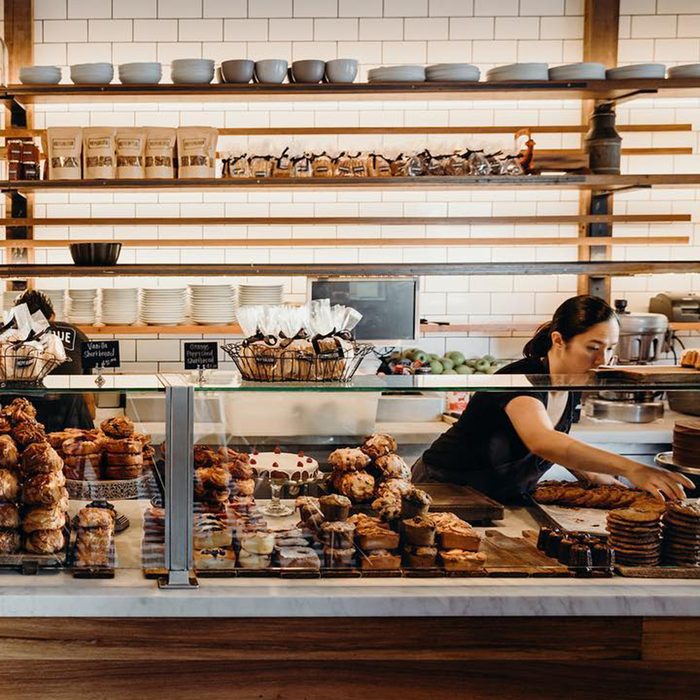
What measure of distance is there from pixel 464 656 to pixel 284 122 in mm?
3760

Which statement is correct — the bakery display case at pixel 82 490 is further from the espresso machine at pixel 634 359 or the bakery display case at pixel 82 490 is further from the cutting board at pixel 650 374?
the espresso machine at pixel 634 359

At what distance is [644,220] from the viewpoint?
4.84 metres

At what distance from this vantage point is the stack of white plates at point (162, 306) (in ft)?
15.0

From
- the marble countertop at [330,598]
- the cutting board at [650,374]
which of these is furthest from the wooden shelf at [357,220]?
the marble countertop at [330,598]

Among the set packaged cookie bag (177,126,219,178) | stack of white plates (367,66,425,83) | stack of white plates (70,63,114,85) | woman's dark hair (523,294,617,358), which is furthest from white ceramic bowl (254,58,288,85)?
woman's dark hair (523,294,617,358)

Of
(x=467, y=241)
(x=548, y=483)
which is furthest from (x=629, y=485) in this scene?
(x=467, y=241)

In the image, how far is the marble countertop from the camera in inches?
73.3

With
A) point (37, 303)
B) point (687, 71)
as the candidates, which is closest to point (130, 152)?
point (37, 303)

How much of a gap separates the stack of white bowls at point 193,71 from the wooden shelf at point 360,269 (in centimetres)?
93

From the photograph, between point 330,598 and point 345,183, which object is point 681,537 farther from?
point 345,183

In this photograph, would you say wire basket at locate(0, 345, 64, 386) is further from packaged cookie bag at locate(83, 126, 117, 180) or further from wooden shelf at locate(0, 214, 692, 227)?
wooden shelf at locate(0, 214, 692, 227)

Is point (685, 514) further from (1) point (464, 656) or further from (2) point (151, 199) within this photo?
(2) point (151, 199)

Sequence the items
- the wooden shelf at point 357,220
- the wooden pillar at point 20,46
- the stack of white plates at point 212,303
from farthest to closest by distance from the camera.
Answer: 1. the wooden pillar at point 20,46
2. the wooden shelf at point 357,220
3. the stack of white plates at point 212,303

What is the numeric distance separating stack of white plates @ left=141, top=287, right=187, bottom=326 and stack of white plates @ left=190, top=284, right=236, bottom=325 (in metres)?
0.08
